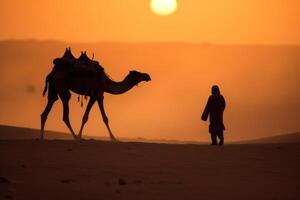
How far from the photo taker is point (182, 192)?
11.6 metres

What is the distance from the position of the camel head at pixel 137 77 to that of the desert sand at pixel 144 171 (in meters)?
4.87

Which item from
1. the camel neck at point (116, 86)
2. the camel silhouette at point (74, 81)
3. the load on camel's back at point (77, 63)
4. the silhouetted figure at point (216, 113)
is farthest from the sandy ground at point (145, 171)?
the camel neck at point (116, 86)

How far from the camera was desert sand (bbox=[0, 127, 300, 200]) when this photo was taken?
11.5 m

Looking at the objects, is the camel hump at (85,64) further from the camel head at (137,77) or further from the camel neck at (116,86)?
the camel head at (137,77)

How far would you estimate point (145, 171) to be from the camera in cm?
1367

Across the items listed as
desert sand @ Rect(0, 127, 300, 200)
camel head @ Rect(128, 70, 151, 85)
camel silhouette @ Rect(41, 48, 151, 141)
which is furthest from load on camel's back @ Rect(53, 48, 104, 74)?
desert sand @ Rect(0, 127, 300, 200)

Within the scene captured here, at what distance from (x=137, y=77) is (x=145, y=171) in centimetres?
952

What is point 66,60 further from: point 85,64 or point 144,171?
point 144,171

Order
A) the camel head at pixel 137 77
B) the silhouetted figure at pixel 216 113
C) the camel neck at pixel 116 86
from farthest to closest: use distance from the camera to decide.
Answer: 1. the camel head at pixel 137 77
2. the camel neck at pixel 116 86
3. the silhouetted figure at pixel 216 113

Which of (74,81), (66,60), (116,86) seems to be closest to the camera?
(66,60)

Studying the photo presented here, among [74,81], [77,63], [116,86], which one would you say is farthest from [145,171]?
[116,86]

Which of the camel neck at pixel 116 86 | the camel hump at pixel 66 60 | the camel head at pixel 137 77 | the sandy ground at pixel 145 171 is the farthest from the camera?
the camel head at pixel 137 77

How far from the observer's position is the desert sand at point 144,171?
37.9 ft

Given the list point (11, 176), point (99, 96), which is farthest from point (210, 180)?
point (99, 96)
